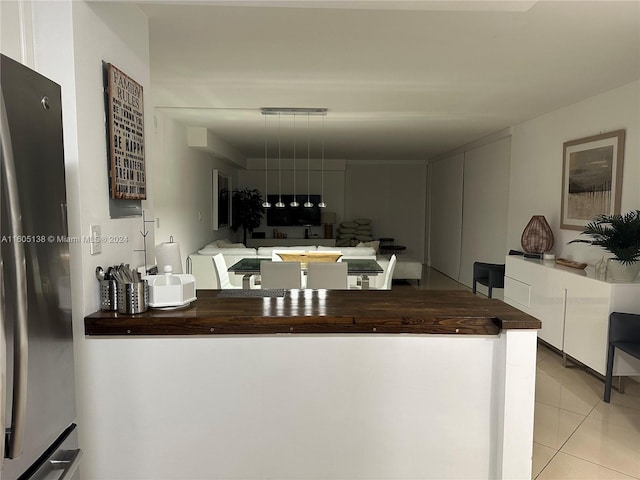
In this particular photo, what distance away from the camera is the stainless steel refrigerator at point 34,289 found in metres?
1.01

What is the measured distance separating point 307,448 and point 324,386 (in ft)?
0.87

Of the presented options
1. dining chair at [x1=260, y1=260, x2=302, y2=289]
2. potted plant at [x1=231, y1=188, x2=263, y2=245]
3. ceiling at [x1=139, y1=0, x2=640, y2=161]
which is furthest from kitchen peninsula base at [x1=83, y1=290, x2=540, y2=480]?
potted plant at [x1=231, y1=188, x2=263, y2=245]

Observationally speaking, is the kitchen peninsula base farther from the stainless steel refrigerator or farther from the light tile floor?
the light tile floor

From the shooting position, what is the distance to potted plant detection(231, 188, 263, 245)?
8.59 m

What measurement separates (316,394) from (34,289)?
106 cm

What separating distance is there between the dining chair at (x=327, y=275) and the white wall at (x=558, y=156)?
7.31 ft

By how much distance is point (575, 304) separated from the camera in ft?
11.3

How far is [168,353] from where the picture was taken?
1687 mm

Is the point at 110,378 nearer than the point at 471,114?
Yes

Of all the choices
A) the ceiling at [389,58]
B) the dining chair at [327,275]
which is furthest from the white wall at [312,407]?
the dining chair at [327,275]

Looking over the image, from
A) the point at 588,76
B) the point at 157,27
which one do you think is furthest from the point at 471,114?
the point at 157,27

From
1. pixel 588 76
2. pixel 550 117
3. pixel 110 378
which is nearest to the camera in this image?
pixel 110 378

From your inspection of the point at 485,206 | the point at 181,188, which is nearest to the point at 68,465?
the point at 181,188

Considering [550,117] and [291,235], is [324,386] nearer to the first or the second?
[550,117]
